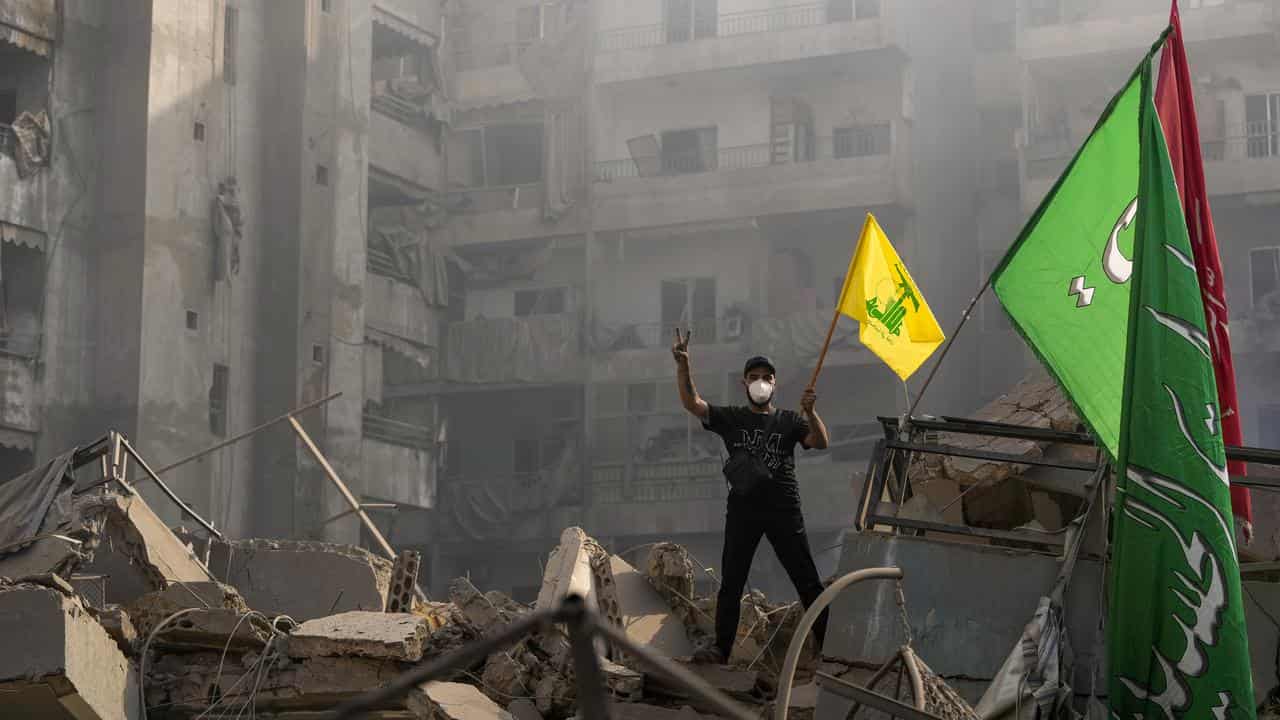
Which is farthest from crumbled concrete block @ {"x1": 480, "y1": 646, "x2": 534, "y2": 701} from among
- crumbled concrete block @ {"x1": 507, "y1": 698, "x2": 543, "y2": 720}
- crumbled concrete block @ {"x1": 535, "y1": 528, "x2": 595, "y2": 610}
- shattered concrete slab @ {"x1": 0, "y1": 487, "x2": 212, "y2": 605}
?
shattered concrete slab @ {"x1": 0, "y1": 487, "x2": 212, "y2": 605}

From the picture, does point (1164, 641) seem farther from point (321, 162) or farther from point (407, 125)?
point (407, 125)

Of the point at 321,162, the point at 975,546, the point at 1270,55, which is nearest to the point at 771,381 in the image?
the point at 975,546

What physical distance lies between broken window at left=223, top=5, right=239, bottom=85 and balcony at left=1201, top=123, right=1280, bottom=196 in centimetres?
1844

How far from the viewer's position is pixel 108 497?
→ 1349 cm

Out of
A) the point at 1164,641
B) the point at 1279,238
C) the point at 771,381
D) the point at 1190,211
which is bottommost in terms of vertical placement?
the point at 1164,641

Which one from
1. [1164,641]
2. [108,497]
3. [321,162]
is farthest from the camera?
[321,162]

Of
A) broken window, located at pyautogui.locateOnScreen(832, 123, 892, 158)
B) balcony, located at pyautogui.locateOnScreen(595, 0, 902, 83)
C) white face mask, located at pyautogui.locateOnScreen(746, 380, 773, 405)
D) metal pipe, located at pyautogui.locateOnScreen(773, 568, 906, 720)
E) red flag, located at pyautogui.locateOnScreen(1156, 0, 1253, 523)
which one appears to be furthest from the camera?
broken window, located at pyautogui.locateOnScreen(832, 123, 892, 158)

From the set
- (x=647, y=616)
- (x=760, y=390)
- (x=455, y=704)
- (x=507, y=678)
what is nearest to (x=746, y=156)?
(x=647, y=616)

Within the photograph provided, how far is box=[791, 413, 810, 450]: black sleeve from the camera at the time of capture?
10.1m

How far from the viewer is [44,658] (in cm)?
1056

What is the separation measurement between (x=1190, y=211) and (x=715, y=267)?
29555mm

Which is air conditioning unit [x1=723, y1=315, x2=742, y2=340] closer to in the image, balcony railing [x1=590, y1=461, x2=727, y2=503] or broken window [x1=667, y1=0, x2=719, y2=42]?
balcony railing [x1=590, y1=461, x2=727, y2=503]

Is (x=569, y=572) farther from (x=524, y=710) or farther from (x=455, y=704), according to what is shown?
(x=455, y=704)

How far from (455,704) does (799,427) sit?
7.97ft
